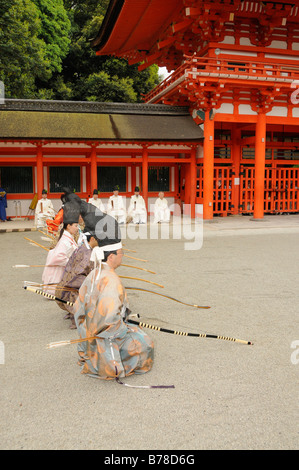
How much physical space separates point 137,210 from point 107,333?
12060 mm

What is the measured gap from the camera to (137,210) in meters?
15.1

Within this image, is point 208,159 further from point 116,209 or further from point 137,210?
point 116,209

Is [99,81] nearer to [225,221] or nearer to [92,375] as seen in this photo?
[225,221]

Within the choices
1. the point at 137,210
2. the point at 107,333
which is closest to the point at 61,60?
the point at 137,210

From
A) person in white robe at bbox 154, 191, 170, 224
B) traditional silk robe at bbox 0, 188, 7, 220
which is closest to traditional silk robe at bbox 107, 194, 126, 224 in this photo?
person in white robe at bbox 154, 191, 170, 224

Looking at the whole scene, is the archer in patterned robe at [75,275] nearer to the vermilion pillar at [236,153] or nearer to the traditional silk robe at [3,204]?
the traditional silk robe at [3,204]

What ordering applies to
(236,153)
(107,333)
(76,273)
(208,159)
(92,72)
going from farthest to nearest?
1. (92,72)
2. (236,153)
3. (208,159)
4. (76,273)
5. (107,333)

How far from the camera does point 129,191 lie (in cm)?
1730

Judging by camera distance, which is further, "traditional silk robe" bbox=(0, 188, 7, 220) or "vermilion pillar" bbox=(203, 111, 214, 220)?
"traditional silk robe" bbox=(0, 188, 7, 220)

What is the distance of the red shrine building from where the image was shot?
14227mm

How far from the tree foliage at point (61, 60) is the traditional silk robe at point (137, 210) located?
351 inches

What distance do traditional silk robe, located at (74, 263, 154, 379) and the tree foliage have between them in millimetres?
17514

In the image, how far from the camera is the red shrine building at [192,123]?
1423 cm

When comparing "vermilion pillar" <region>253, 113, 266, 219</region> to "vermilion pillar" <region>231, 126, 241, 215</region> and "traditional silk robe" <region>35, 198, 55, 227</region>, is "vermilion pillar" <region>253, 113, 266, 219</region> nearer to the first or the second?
"vermilion pillar" <region>231, 126, 241, 215</region>
